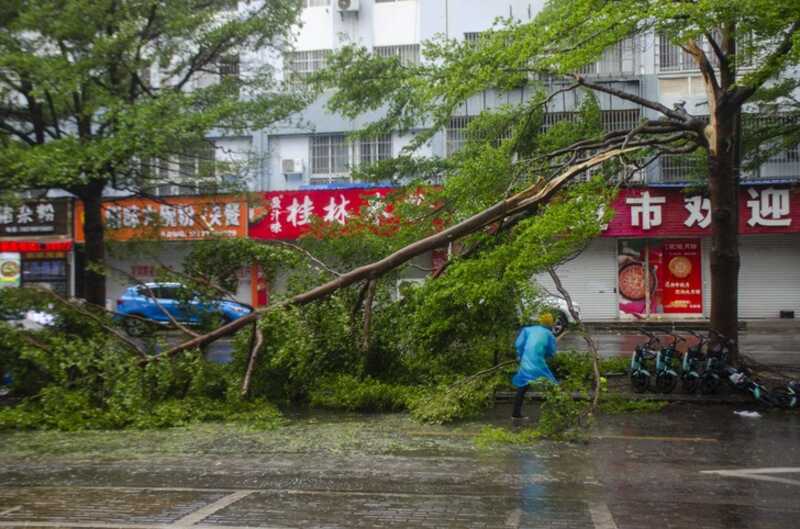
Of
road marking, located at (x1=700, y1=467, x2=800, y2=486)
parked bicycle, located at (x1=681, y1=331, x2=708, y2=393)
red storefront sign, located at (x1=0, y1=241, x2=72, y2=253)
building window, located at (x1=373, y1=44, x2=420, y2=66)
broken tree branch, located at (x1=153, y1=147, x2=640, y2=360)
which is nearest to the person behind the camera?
road marking, located at (x1=700, y1=467, x2=800, y2=486)

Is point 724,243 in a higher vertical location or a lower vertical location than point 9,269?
higher

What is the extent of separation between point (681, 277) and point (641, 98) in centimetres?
1443

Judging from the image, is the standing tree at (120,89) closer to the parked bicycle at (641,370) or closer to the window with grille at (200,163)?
the window with grille at (200,163)

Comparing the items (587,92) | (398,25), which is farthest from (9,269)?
(587,92)

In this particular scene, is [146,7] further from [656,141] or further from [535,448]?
[535,448]

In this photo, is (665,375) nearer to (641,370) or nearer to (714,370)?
(641,370)

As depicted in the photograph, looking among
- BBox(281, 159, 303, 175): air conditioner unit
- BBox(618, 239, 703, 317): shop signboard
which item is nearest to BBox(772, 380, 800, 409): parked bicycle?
BBox(618, 239, 703, 317): shop signboard

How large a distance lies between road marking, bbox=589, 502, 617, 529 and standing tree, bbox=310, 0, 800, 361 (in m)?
5.87

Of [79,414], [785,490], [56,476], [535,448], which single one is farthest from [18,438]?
[785,490]

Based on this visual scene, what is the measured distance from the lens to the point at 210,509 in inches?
243

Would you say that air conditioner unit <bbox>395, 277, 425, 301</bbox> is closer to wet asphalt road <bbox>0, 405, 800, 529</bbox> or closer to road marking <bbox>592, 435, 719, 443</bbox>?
wet asphalt road <bbox>0, 405, 800, 529</bbox>

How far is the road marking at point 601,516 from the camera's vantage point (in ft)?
18.6

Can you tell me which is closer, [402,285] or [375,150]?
[402,285]

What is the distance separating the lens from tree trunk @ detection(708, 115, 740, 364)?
1206cm
